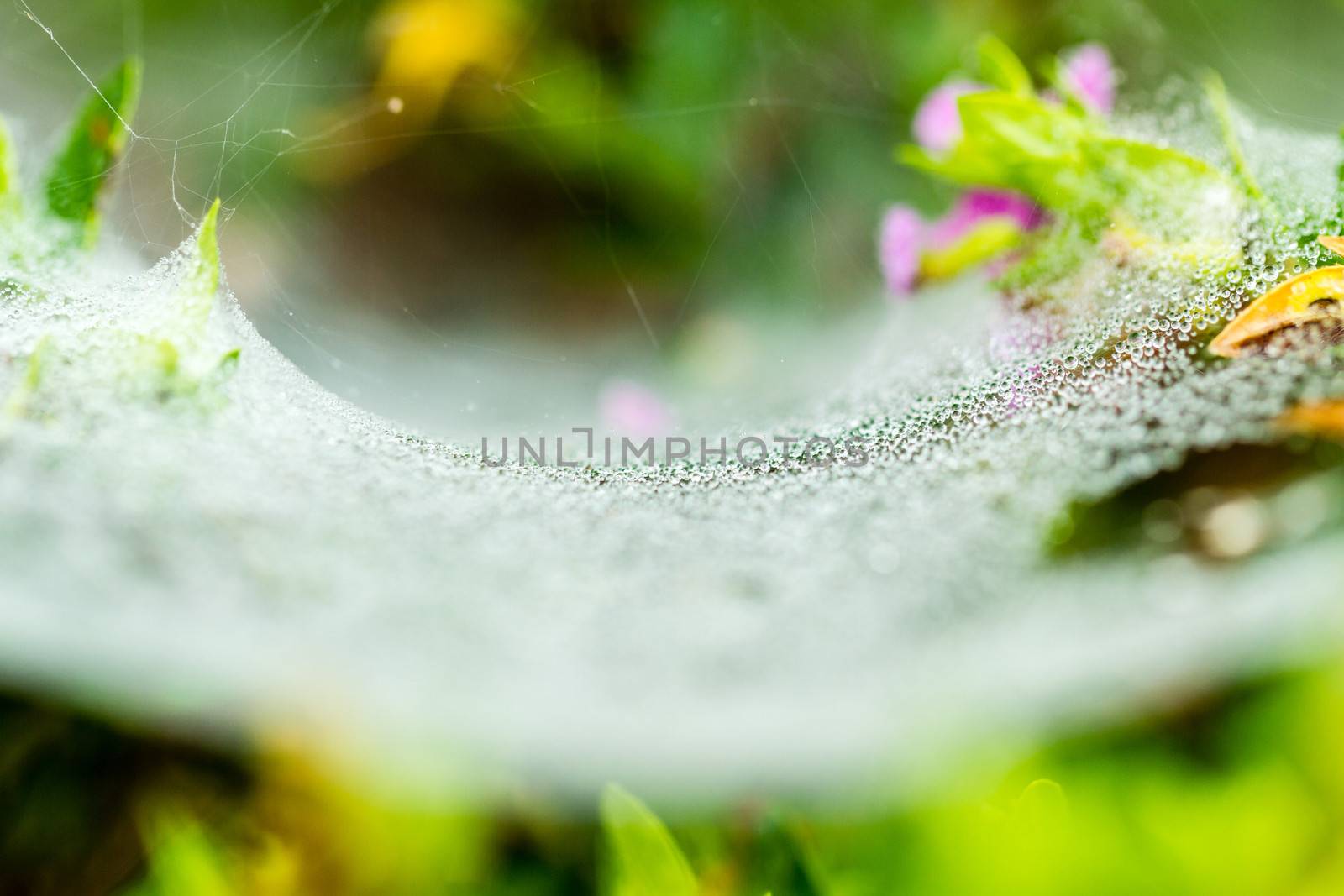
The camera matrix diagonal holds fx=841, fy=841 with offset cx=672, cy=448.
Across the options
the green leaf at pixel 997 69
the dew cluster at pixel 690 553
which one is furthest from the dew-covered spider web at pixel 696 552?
the green leaf at pixel 997 69

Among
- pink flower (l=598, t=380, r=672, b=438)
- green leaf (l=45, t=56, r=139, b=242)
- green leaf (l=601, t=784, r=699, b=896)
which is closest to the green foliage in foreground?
green leaf (l=601, t=784, r=699, b=896)

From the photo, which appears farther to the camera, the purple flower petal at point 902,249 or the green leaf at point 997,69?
the purple flower petal at point 902,249

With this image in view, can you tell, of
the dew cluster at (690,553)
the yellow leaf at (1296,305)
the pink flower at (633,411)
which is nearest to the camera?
the yellow leaf at (1296,305)

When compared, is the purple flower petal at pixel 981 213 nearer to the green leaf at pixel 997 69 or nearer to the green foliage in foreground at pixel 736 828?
the green leaf at pixel 997 69

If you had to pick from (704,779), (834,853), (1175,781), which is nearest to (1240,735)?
(1175,781)

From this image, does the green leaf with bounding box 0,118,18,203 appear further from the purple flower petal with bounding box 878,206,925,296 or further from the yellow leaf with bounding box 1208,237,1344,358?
the yellow leaf with bounding box 1208,237,1344,358

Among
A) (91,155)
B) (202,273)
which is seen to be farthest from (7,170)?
(202,273)

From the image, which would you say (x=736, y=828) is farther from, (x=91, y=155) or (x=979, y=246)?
(x=91, y=155)
